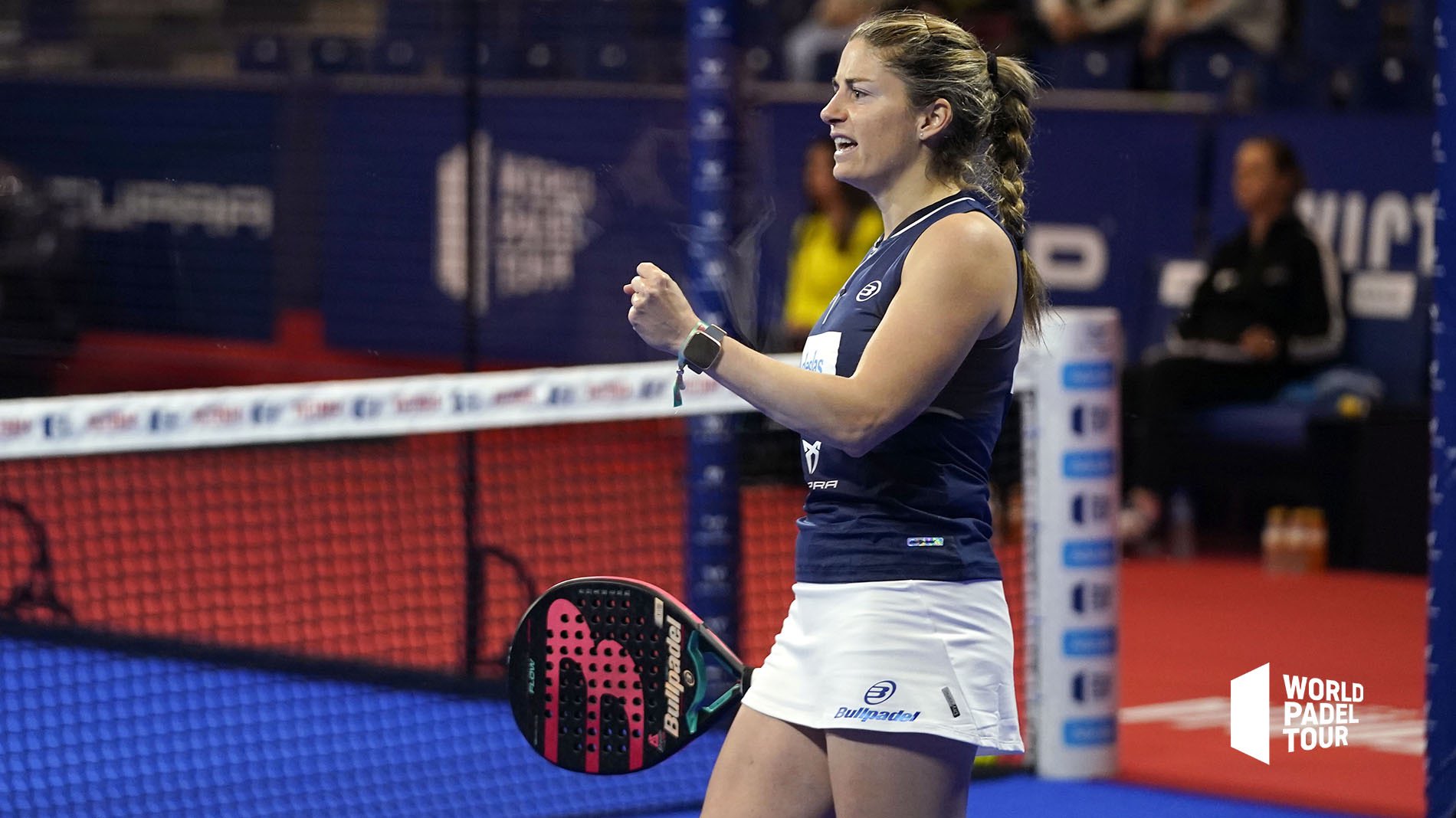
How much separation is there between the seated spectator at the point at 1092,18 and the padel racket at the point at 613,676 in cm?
910

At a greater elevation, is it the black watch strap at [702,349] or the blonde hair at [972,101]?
the blonde hair at [972,101]

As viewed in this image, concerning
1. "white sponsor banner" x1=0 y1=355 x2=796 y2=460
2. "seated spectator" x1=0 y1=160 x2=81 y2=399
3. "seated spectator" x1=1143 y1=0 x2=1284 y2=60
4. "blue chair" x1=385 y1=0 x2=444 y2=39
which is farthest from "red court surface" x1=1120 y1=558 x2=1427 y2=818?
"seated spectator" x1=0 y1=160 x2=81 y2=399

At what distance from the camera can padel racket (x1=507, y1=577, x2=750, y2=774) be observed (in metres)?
3.45

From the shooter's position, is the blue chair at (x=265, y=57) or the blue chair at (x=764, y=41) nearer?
the blue chair at (x=265, y=57)

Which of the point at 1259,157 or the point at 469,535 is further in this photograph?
the point at 1259,157

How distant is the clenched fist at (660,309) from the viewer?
2891mm

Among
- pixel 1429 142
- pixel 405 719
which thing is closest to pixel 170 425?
pixel 405 719

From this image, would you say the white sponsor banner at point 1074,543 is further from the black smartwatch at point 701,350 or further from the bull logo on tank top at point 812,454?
the black smartwatch at point 701,350

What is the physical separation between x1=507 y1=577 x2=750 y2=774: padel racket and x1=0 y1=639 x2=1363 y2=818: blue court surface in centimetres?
196

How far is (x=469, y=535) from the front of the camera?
22.2 ft

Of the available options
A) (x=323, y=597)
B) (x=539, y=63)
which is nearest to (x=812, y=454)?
(x=323, y=597)

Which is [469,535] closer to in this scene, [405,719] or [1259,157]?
[405,719]

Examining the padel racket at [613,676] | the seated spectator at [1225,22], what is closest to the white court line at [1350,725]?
the padel racket at [613,676]

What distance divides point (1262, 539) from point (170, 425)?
6142 mm
